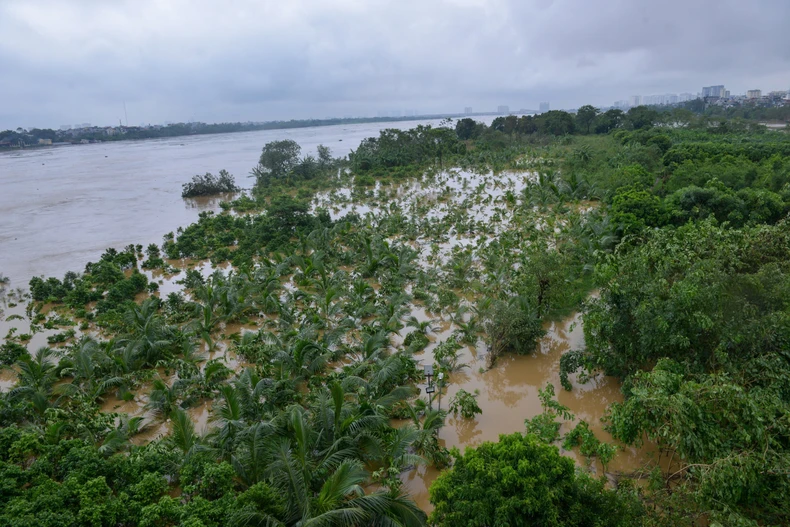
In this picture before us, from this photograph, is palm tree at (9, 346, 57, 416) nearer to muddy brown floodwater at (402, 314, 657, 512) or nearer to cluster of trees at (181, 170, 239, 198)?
muddy brown floodwater at (402, 314, 657, 512)

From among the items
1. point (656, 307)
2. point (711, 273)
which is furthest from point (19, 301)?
point (711, 273)

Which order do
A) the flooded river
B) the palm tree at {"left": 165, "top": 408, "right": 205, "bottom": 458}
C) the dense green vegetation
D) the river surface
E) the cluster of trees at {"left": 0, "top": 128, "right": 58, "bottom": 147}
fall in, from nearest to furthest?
the dense green vegetation < the palm tree at {"left": 165, "top": 408, "right": 205, "bottom": 458} < the flooded river < the river surface < the cluster of trees at {"left": 0, "top": 128, "right": 58, "bottom": 147}

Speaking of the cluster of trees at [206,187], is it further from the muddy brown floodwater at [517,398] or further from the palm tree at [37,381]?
the muddy brown floodwater at [517,398]

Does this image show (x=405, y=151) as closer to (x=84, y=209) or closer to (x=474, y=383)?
(x=84, y=209)

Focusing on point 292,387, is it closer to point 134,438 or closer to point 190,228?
point 134,438

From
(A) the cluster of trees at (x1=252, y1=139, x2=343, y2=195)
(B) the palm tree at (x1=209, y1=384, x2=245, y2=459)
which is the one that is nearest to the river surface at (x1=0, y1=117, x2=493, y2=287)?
(A) the cluster of trees at (x1=252, y1=139, x2=343, y2=195)

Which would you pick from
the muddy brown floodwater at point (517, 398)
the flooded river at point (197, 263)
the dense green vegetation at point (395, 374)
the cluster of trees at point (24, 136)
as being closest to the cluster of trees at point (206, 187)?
the flooded river at point (197, 263)
